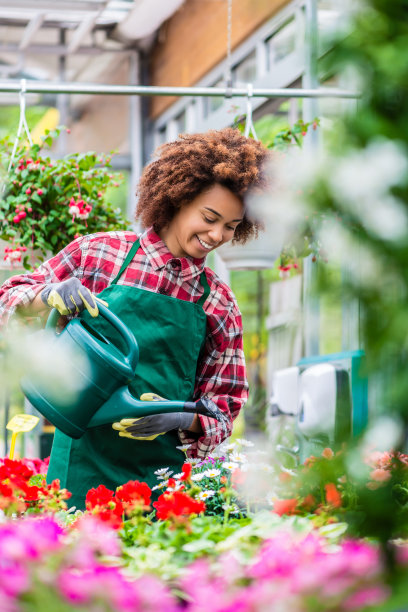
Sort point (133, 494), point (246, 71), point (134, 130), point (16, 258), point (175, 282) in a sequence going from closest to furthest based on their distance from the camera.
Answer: point (133, 494) → point (175, 282) → point (16, 258) → point (246, 71) → point (134, 130)

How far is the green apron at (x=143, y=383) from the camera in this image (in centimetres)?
171

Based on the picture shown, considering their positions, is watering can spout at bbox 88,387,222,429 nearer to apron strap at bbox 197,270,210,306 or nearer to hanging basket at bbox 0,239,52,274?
apron strap at bbox 197,270,210,306

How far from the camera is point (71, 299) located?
1.55 m

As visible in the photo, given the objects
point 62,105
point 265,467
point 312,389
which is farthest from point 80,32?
point 265,467

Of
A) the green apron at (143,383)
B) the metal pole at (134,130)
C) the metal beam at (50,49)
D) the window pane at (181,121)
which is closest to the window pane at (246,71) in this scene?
the window pane at (181,121)

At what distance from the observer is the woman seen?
1716 mm

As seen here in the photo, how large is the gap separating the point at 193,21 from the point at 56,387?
5.30 m

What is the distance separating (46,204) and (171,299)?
42.8 inches

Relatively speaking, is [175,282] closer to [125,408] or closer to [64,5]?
[125,408]

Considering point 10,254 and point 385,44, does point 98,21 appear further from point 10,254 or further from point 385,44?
point 385,44

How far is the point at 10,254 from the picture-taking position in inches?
105

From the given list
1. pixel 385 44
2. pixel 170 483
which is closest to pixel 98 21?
pixel 170 483

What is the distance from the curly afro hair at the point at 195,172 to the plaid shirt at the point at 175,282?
3.1 inches

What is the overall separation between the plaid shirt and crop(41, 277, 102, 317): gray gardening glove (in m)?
0.22
